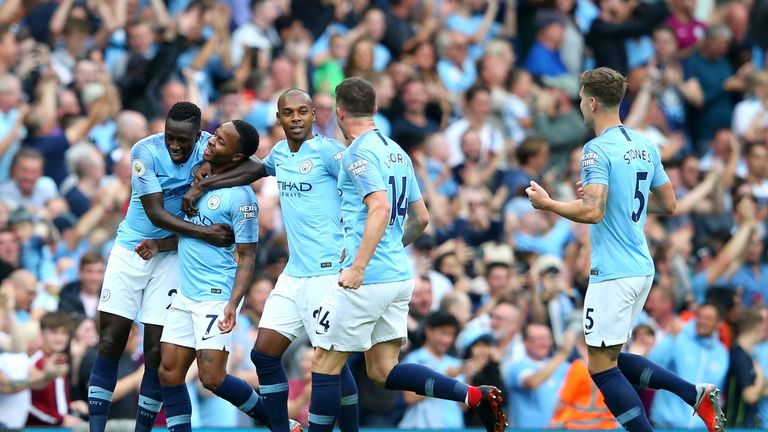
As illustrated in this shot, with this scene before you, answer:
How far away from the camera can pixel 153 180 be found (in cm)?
1014

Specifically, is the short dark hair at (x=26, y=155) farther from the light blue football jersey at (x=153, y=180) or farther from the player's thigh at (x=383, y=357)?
the player's thigh at (x=383, y=357)

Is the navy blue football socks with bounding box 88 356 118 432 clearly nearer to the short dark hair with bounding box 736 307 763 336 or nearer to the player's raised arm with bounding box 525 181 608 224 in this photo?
the player's raised arm with bounding box 525 181 608 224

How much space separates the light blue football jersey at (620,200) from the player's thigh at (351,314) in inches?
52.8

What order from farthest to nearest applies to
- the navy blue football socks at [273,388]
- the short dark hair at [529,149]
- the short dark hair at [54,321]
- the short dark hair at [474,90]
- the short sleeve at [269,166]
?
the short dark hair at [474,90] < the short dark hair at [529,149] < the short dark hair at [54,321] < the short sleeve at [269,166] < the navy blue football socks at [273,388]

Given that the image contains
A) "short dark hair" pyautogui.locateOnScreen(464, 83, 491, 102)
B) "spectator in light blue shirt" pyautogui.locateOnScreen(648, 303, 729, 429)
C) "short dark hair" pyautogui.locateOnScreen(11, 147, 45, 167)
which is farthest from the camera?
"short dark hair" pyautogui.locateOnScreen(464, 83, 491, 102)

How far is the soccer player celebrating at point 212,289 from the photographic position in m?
9.99

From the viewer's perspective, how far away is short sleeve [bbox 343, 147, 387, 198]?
941 centimetres

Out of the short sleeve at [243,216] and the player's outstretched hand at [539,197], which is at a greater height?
the player's outstretched hand at [539,197]

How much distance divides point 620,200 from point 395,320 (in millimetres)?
1646

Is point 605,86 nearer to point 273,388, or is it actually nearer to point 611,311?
point 611,311

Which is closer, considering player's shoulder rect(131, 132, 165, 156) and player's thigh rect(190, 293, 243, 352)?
player's thigh rect(190, 293, 243, 352)

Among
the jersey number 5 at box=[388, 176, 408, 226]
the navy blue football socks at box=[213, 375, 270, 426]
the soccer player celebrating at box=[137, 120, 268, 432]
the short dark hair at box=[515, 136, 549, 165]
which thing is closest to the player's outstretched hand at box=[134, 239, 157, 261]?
the soccer player celebrating at box=[137, 120, 268, 432]

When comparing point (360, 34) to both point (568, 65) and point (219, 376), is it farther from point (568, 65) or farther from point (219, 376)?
point (219, 376)

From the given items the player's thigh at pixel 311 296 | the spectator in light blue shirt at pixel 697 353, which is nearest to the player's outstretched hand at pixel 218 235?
the player's thigh at pixel 311 296
